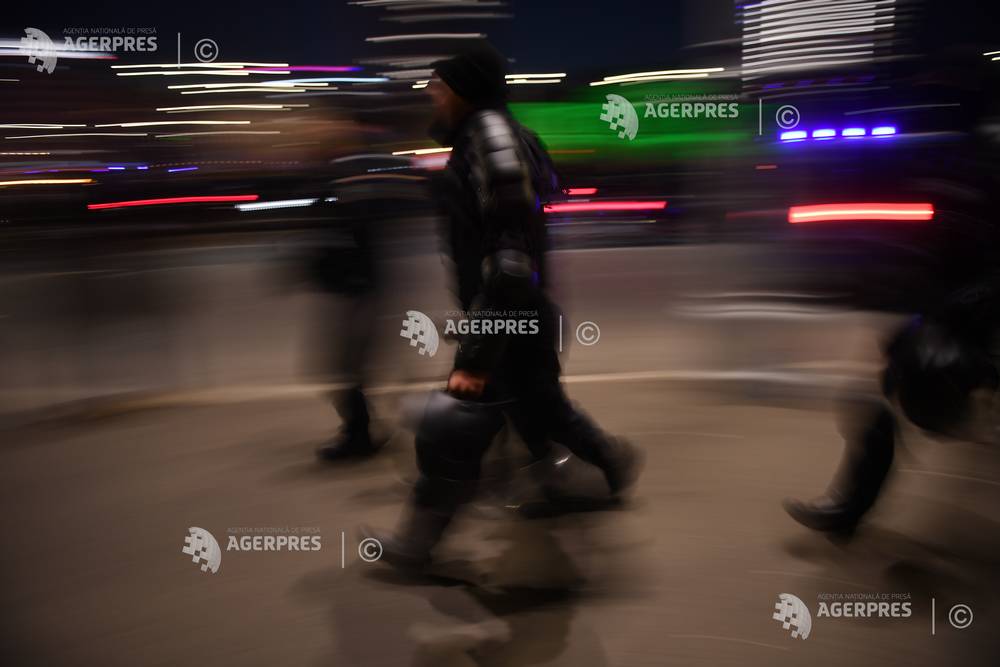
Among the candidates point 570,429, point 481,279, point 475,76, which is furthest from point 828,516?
point 475,76

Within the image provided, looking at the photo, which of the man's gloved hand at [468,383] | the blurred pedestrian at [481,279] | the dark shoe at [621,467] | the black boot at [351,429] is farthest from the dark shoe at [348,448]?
the man's gloved hand at [468,383]

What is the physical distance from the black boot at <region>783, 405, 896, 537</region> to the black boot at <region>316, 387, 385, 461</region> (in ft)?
7.04

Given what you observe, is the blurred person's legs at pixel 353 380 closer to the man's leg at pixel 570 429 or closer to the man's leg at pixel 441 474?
the man's leg at pixel 570 429

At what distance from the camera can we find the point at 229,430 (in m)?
Result: 5.06

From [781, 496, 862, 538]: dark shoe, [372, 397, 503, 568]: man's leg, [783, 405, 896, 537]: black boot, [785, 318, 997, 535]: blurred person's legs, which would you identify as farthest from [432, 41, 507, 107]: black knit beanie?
[781, 496, 862, 538]: dark shoe

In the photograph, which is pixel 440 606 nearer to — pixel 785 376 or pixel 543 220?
pixel 543 220

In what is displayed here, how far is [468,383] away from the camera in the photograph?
2.92 meters

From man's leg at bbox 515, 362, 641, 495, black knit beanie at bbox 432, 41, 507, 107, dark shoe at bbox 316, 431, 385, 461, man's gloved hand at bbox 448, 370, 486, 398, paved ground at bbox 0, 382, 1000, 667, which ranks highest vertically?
black knit beanie at bbox 432, 41, 507, 107

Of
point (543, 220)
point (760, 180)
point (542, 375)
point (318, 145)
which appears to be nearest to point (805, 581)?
point (542, 375)

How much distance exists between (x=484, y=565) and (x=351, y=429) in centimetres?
147

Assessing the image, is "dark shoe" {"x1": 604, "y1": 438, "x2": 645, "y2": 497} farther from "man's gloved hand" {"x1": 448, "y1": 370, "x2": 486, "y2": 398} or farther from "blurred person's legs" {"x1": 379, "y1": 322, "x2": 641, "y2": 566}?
"man's gloved hand" {"x1": 448, "y1": 370, "x2": 486, "y2": 398}

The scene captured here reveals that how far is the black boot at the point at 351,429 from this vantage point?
14.7 feet

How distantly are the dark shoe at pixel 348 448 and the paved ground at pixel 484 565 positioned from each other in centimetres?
11

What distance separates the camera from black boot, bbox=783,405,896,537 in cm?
321
